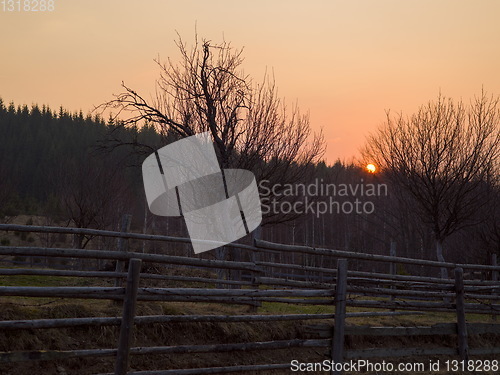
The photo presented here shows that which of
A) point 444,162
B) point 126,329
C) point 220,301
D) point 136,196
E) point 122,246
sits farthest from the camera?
point 136,196

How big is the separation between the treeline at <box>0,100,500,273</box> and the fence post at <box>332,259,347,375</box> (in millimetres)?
7518

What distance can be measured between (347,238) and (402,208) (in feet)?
55.3

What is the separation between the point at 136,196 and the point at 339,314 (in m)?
46.1

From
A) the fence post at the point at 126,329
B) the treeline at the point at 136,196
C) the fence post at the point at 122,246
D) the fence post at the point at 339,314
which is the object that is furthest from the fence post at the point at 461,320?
the treeline at the point at 136,196

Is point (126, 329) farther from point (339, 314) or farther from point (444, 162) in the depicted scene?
point (444, 162)

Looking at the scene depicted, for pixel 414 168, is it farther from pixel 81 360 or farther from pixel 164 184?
pixel 81 360

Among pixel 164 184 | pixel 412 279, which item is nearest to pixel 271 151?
pixel 164 184

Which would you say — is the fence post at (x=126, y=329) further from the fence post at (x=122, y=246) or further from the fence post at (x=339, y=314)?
the fence post at (x=122, y=246)

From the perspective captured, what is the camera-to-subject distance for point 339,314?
6.62 meters

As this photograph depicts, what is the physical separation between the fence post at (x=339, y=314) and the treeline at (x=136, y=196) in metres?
7.52

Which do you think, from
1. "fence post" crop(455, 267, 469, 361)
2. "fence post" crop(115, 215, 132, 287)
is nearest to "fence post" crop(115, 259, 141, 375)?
"fence post" crop(115, 215, 132, 287)

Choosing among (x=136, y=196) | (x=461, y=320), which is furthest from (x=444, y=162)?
(x=136, y=196)

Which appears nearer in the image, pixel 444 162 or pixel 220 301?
pixel 220 301

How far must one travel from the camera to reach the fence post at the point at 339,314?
6617mm
